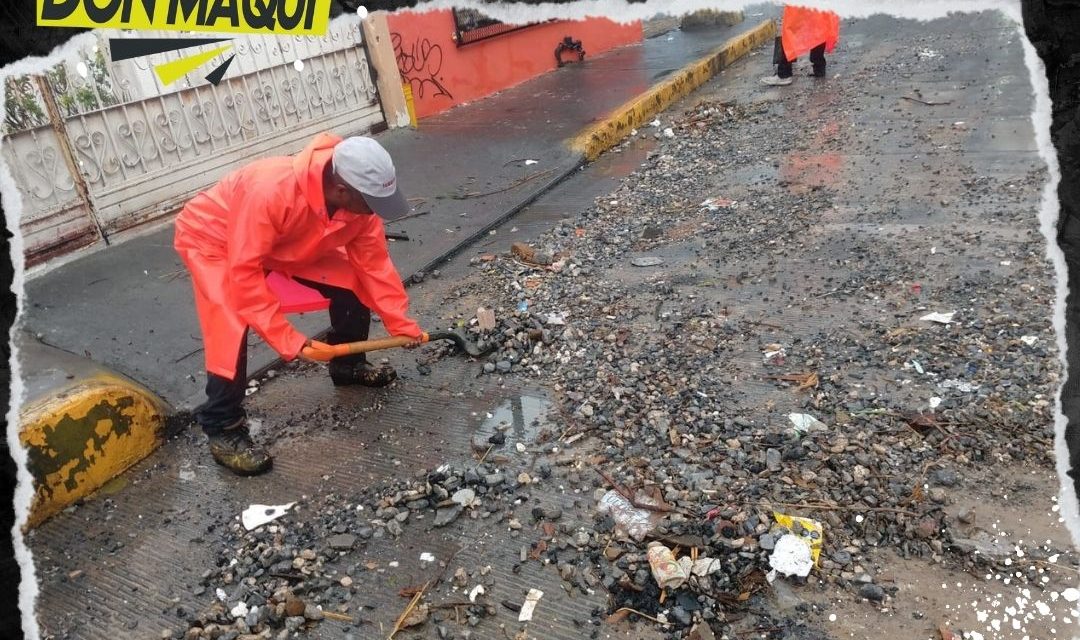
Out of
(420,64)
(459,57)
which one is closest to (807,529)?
(420,64)

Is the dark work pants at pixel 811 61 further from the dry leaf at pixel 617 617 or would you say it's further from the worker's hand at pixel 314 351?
the dry leaf at pixel 617 617

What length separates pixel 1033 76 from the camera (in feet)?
3.00

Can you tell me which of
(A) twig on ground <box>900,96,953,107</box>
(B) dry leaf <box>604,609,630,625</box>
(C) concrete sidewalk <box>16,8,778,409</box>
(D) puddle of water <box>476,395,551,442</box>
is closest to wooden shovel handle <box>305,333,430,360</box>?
(D) puddle of water <box>476,395,551,442</box>

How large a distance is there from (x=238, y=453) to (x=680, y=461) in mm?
1968

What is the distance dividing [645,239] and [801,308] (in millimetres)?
1508

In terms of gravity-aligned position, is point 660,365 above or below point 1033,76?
below

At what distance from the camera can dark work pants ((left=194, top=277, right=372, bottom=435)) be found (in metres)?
3.07

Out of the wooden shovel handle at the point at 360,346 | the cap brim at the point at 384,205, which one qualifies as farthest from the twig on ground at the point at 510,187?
the cap brim at the point at 384,205

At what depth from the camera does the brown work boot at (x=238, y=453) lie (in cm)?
310

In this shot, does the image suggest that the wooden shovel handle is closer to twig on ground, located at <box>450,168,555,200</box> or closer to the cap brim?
the cap brim

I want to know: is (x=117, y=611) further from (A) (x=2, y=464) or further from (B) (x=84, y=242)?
(B) (x=84, y=242)

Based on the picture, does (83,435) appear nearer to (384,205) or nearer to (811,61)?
→ (384,205)

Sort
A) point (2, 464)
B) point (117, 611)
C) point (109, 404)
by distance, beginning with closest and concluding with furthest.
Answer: point (2, 464)
point (117, 611)
point (109, 404)

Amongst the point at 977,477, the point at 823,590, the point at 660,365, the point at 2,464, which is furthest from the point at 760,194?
the point at 2,464
